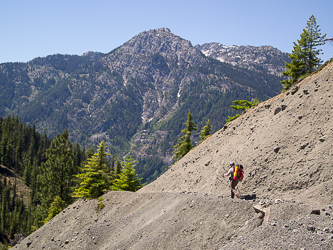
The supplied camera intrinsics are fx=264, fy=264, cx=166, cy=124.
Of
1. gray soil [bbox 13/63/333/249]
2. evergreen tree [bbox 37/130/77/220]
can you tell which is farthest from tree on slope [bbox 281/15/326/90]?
evergreen tree [bbox 37/130/77/220]

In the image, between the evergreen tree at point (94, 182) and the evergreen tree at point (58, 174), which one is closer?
the evergreen tree at point (94, 182)

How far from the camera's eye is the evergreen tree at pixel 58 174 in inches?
1485

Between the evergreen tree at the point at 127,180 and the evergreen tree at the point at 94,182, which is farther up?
the evergreen tree at the point at 94,182

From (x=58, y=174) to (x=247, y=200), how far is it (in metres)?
32.2

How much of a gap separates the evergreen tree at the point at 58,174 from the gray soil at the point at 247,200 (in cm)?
1493

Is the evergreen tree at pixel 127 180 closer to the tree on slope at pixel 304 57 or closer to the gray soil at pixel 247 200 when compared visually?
the gray soil at pixel 247 200

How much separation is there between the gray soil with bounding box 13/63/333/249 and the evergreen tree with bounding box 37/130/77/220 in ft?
49.0

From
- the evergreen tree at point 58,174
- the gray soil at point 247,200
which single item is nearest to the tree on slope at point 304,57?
the gray soil at point 247,200

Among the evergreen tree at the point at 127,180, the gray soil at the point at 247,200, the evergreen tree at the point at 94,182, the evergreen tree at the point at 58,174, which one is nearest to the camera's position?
the gray soil at the point at 247,200

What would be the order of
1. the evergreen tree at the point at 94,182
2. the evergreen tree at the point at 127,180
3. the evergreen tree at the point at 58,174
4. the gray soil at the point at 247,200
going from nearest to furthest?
the gray soil at the point at 247,200 < the evergreen tree at the point at 94,182 < the evergreen tree at the point at 127,180 < the evergreen tree at the point at 58,174

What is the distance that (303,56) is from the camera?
30094 mm

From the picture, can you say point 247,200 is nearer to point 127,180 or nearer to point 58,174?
point 127,180

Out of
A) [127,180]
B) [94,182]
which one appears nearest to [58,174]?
[127,180]

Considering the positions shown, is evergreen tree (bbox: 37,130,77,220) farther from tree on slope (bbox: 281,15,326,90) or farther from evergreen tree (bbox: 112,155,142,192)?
tree on slope (bbox: 281,15,326,90)
